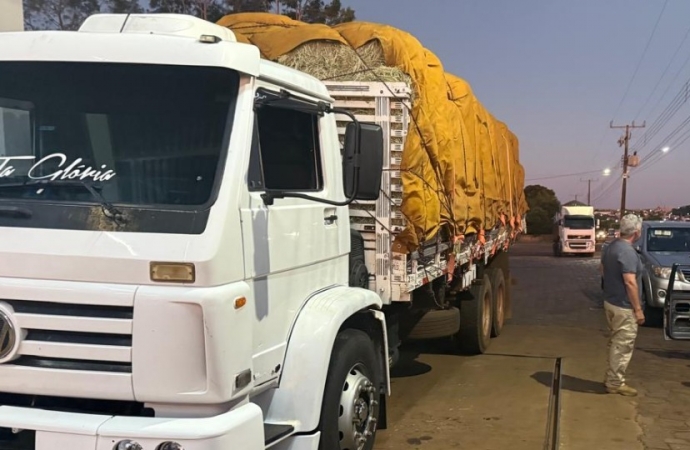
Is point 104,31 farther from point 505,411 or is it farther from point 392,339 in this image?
point 505,411

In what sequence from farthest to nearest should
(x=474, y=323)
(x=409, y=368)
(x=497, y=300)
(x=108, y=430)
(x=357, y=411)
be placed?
(x=497, y=300) → (x=474, y=323) → (x=409, y=368) → (x=357, y=411) → (x=108, y=430)

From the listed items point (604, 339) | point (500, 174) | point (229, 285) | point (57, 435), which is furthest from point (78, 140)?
point (604, 339)

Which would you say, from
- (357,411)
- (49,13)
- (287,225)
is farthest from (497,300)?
(49,13)

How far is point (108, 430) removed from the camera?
9.20 feet

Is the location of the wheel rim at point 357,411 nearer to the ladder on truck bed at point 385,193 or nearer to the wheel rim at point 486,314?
the ladder on truck bed at point 385,193

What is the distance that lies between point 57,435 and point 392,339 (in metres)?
3.56

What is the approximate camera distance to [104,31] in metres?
3.66

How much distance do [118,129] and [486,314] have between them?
22.7 feet

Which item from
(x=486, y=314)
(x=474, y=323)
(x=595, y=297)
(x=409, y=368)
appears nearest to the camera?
(x=409, y=368)

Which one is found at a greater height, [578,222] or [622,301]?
[578,222]

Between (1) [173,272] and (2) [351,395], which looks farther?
(2) [351,395]

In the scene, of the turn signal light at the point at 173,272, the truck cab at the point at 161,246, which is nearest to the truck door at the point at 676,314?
the truck cab at the point at 161,246

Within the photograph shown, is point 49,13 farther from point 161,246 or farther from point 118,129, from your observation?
point 161,246

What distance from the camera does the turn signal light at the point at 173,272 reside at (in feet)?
9.42
